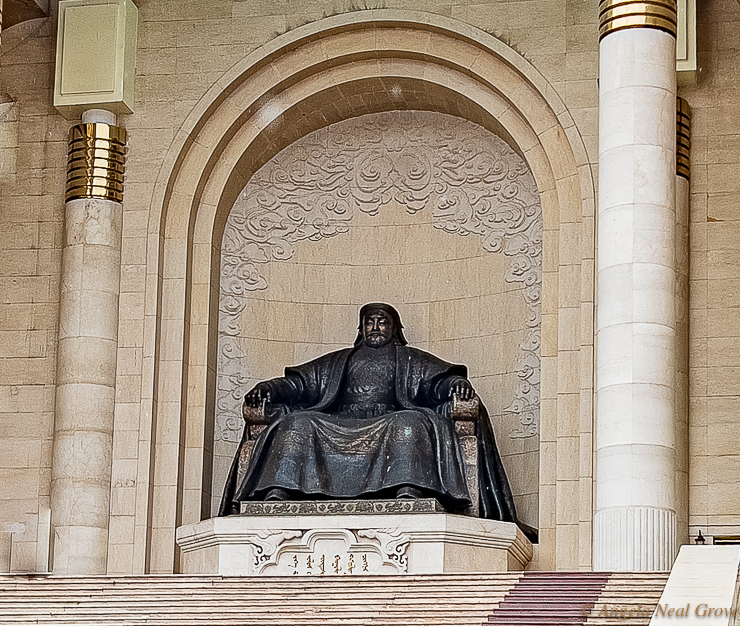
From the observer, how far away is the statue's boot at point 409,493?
11.4 meters

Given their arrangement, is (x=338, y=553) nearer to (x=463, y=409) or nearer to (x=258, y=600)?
(x=463, y=409)

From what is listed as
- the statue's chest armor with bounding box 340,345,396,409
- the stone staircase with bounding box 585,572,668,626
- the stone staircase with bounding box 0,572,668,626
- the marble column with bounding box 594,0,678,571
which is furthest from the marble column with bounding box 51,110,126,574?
the stone staircase with bounding box 585,572,668,626

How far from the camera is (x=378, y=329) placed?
12.6 m

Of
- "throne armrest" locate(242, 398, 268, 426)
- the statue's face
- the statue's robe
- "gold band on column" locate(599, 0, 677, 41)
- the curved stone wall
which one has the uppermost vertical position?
"gold band on column" locate(599, 0, 677, 41)

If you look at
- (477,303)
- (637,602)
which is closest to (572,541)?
(477,303)

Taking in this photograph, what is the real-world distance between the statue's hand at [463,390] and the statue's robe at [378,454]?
9cm

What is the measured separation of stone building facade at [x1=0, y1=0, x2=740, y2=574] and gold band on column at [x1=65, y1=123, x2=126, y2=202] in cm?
9

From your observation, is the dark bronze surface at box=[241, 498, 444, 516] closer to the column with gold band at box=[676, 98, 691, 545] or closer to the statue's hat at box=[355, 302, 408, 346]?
the statue's hat at box=[355, 302, 408, 346]

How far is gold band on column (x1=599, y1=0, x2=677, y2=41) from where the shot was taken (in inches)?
416

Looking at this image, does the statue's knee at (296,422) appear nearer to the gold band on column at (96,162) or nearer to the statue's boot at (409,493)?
the statue's boot at (409,493)

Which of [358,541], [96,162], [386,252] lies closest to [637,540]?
[358,541]

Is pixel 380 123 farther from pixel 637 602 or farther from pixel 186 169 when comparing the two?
pixel 637 602

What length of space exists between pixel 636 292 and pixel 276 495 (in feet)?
10.6

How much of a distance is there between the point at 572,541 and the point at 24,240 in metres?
5.27
